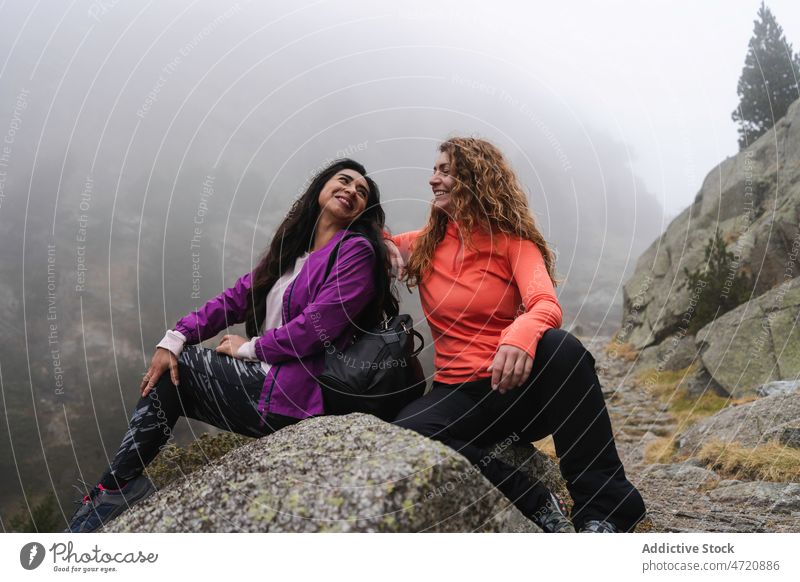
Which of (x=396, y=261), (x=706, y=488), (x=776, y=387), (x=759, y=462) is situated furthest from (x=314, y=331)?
(x=776, y=387)

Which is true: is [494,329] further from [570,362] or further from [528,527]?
[528,527]

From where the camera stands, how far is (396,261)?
3193 millimetres

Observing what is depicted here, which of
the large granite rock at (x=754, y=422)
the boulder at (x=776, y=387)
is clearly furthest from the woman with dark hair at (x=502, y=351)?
the boulder at (x=776, y=387)

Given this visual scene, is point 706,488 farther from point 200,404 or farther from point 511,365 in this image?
point 200,404

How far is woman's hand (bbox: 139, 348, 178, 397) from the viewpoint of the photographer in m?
2.76

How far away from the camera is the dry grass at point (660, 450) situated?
321 inches

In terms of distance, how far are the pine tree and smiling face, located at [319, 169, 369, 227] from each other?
65.7 ft

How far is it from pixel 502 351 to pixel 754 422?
5.05 m

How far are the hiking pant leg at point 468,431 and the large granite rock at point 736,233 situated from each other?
9043mm

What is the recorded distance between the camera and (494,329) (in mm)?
2887

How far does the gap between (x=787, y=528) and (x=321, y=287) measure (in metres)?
2.99

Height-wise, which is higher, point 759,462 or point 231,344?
point 231,344

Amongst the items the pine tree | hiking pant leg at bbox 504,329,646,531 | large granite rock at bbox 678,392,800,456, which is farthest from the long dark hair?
the pine tree

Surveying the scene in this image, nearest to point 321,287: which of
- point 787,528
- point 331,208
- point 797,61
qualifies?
point 331,208
